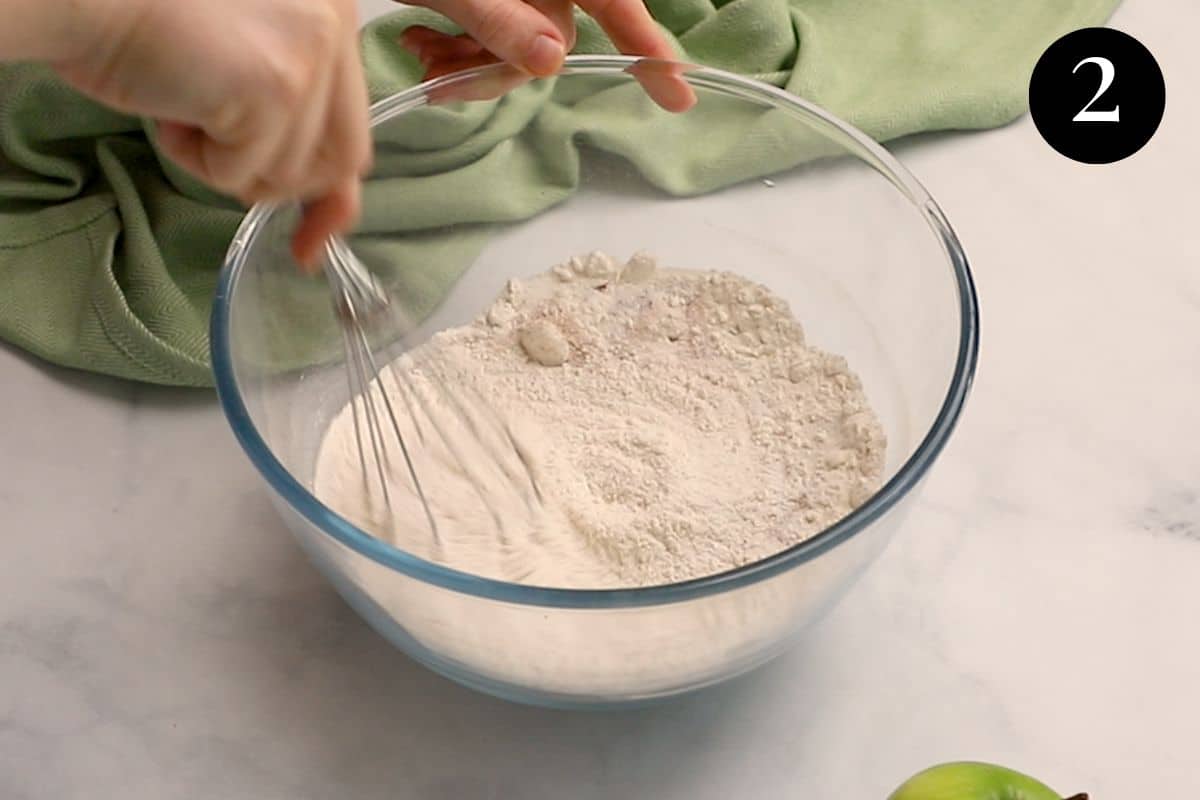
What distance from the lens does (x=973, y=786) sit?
578 millimetres

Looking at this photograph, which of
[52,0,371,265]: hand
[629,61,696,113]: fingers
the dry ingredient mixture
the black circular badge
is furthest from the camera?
the black circular badge

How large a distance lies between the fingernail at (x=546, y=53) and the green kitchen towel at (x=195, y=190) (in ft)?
0.25

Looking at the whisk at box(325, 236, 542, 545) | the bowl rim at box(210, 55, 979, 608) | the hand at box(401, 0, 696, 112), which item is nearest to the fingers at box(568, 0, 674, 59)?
the hand at box(401, 0, 696, 112)

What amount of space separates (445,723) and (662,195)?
366 mm

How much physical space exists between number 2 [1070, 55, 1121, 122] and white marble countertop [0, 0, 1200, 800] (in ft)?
0.57

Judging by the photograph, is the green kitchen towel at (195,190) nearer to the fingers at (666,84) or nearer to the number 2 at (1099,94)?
the fingers at (666,84)

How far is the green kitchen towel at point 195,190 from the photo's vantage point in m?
0.82

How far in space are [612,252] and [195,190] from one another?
26 centimetres

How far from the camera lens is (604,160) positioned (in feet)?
2.85

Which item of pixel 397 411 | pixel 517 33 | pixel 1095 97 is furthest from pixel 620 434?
pixel 1095 97

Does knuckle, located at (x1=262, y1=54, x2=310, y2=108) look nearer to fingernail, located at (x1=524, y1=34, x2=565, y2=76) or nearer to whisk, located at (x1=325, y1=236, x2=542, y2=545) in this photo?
whisk, located at (x1=325, y1=236, x2=542, y2=545)

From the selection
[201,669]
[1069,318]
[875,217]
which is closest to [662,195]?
[875,217]

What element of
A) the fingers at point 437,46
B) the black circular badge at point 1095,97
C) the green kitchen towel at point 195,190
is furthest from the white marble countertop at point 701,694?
the fingers at point 437,46

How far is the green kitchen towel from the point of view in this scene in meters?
0.82
